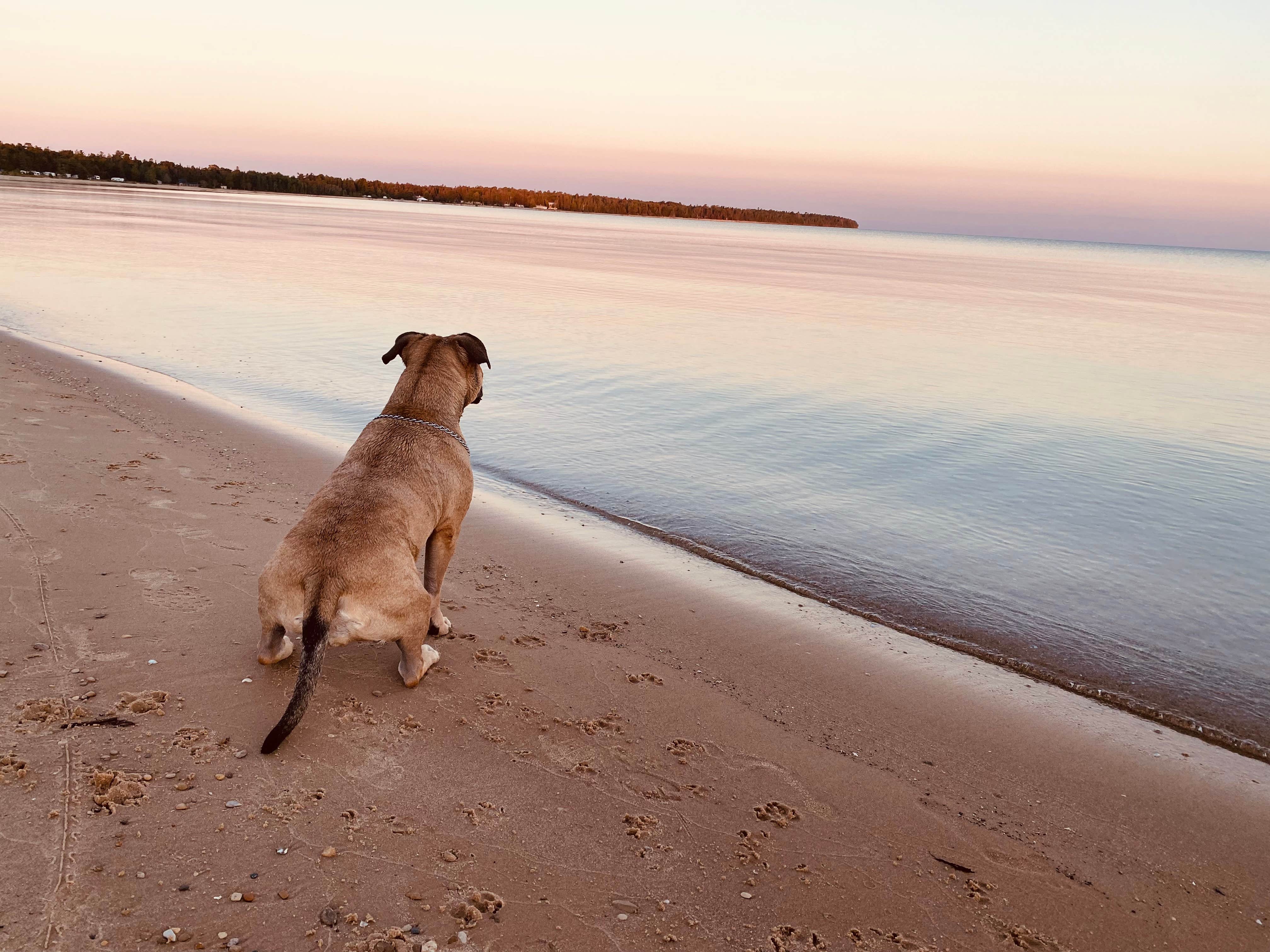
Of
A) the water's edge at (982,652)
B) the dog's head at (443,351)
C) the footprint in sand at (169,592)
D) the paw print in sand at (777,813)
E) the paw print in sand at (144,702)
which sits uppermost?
the dog's head at (443,351)

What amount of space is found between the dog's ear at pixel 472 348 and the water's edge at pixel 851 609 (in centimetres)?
324

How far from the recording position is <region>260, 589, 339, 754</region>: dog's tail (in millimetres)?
4121

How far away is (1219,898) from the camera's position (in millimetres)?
3924

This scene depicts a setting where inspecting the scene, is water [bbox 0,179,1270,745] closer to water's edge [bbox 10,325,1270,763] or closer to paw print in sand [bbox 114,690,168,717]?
water's edge [bbox 10,325,1270,763]

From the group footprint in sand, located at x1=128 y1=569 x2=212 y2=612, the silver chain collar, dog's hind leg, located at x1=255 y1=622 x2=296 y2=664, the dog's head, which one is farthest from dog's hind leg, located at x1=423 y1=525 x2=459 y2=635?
footprint in sand, located at x1=128 y1=569 x2=212 y2=612

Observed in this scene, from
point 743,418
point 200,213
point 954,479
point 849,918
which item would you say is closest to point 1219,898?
point 849,918

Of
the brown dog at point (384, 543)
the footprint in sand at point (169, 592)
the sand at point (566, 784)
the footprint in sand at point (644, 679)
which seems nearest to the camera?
the sand at point (566, 784)

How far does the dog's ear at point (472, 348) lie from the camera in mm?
6082

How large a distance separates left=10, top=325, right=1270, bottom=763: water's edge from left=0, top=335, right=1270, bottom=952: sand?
185mm

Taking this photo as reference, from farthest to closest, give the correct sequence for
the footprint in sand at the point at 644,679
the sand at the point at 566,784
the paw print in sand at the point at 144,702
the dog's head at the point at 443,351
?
the dog's head at the point at 443,351 < the footprint in sand at the point at 644,679 < the paw print in sand at the point at 144,702 < the sand at the point at 566,784

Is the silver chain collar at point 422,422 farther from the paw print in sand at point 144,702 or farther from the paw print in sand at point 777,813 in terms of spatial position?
the paw print in sand at point 777,813

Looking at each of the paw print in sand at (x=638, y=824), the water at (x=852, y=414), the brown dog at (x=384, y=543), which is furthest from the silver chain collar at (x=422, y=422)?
the water at (x=852, y=414)

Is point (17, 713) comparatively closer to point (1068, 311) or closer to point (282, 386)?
point (282, 386)

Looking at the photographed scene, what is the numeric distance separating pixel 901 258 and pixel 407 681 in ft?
307
